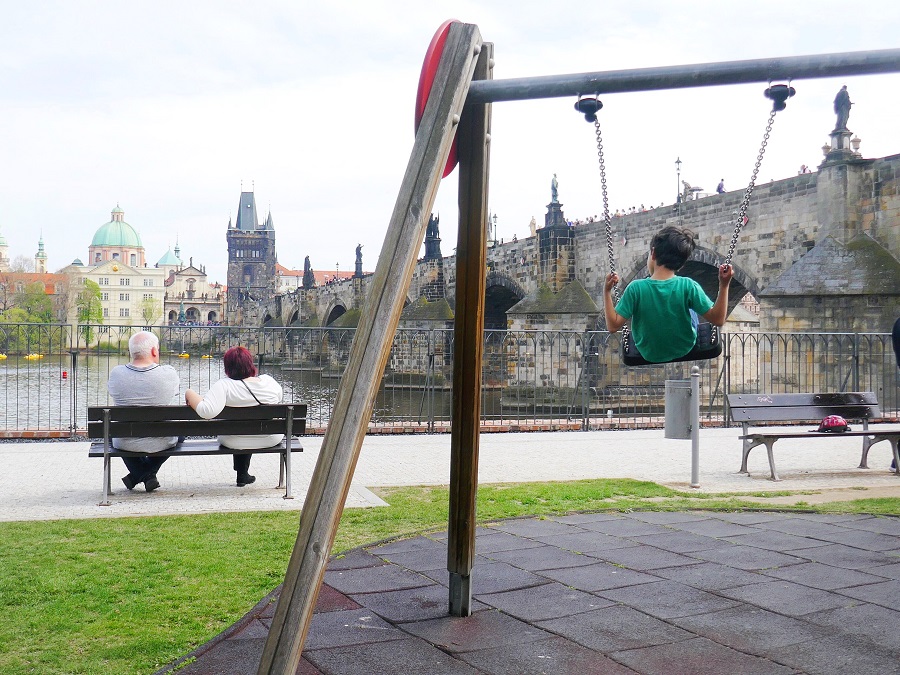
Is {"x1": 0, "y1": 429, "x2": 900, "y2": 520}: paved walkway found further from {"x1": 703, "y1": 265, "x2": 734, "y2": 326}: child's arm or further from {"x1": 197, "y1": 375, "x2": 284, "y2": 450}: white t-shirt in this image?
{"x1": 703, "y1": 265, "x2": 734, "y2": 326}: child's arm

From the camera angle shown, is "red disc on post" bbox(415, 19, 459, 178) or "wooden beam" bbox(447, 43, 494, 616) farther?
"wooden beam" bbox(447, 43, 494, 616)

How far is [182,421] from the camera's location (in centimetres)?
708

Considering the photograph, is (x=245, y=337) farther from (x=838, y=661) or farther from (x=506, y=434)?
(x=838, y=661)

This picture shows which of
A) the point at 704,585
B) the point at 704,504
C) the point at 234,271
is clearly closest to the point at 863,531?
the point at 704,504

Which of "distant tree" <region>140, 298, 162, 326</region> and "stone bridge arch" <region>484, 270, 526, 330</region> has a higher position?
"distant tree" <region>140, 298, 162, 326</region>

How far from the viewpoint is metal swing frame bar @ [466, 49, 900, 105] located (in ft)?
11.3

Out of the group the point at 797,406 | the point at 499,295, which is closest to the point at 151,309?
the point at 499,295

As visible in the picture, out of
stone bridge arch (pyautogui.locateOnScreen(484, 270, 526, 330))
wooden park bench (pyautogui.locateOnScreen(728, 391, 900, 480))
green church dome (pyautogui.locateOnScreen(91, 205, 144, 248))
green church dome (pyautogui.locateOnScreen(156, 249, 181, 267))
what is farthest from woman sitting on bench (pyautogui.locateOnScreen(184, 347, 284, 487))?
green church dome (pyautogui.locateOnScreen(156, 249, 181, 267))

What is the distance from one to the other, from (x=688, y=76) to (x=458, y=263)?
1.19m

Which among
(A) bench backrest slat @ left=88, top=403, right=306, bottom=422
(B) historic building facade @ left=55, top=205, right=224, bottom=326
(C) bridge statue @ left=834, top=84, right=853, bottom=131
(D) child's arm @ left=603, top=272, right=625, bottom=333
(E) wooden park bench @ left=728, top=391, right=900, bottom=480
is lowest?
(E) wooden park bench @ left=728, top=391, right=900, bottom=480

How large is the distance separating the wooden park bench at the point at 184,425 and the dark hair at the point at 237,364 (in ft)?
1.43

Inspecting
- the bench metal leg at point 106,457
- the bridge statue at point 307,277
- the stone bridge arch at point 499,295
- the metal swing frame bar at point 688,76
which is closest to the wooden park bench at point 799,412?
the bench metal leg at point 106,457

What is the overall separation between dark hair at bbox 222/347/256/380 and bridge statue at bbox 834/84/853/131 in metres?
14.8

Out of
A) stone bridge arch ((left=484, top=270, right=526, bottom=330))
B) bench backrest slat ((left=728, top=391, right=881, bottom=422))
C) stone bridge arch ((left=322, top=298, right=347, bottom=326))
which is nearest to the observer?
bench backrest slat ((left=728, top=391, right=881, bottom=422))
